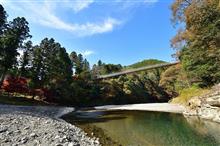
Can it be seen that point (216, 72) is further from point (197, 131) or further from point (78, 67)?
point (78, 67)

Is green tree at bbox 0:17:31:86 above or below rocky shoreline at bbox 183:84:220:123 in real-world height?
above

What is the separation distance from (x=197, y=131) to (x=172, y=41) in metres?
19.3

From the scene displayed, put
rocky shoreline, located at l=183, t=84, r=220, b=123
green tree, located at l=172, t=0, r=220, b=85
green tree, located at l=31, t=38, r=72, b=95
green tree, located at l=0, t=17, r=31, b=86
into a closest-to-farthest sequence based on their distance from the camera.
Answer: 1. rocky shoreline, located at l=183, t=84, r=220, b=123
2. green tree, located at l=172, t=0, r=220, b=85
3. green tree, located at l=0, t=17, r=31, b=86
4. green tree, located at l=31, t=38, r=72, b=95

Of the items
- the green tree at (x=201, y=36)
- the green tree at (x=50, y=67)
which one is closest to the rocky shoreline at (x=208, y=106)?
the green tree at (x=201, y=36)

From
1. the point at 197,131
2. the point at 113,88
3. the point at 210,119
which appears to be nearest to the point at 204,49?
the point at 210,119

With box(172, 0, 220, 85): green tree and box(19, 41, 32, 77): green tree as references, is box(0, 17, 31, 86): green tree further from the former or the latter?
box(172, 0, 220, 85): green tree

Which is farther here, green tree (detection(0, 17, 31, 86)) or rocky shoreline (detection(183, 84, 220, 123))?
green tree (detection(0, 17, 31, 86))

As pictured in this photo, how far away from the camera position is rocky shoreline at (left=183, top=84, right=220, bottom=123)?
22.9m

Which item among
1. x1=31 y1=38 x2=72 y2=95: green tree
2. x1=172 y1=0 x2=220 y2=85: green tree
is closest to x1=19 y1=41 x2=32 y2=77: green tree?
x1=31 y1=38 x2=72 y2=95: green tree

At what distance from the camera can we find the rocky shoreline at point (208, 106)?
22891 millimetres

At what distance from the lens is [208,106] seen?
81.3 ft

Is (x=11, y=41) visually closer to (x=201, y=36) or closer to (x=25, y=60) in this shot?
(x=25, y=60)

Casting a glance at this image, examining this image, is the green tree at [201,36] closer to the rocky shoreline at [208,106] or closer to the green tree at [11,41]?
the rocky shoreline at [208,106]

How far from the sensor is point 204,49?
107 feet
